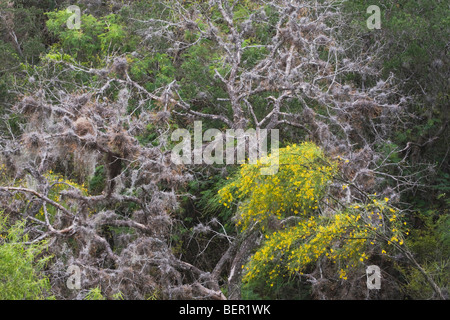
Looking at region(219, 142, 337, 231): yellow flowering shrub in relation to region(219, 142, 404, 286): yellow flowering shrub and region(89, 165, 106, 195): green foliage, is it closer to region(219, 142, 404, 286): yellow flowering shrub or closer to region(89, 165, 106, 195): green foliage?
region(219, 142, 404, 286): yellow flowering shrub

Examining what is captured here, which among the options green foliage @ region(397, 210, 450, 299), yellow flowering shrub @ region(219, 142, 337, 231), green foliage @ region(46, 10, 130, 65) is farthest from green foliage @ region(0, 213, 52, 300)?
green foliage @ region(46, 10, 130, 65)

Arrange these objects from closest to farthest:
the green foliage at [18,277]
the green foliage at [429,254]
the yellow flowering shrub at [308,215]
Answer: the green foliage at [18,277], the yellow flowering shrub at [308,215], the green foliage at [429,254]

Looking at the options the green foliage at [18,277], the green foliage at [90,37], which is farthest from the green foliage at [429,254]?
the green foliage at [90,37]

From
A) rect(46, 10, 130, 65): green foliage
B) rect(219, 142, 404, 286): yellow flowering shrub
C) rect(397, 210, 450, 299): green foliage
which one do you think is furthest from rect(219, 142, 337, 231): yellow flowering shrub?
rect(46, 10, 130, 65): green foliage

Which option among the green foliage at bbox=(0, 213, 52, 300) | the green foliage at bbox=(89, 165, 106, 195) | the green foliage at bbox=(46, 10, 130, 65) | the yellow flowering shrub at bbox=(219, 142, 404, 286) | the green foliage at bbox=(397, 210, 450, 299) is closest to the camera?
the green foliage at bbox=(0, 213, 52, 300)

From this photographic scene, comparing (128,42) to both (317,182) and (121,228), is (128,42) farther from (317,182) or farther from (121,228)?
(317,182)

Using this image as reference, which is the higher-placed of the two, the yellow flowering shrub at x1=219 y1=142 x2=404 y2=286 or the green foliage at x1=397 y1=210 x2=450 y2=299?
the yellow flowering shrub at x1=219 y1=142 x2=404 y2=286

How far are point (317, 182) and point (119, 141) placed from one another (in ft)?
10.3

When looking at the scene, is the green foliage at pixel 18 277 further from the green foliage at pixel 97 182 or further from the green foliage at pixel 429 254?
the green foliage at pixel 429 254

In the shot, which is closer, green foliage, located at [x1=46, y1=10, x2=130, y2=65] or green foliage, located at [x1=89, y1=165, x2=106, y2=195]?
green foliage, located at [x1=89, y1=165, x2=106, y2=195]

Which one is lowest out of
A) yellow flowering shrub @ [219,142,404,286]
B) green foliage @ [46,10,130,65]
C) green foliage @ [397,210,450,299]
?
green foliage @ [397,210,450,299]

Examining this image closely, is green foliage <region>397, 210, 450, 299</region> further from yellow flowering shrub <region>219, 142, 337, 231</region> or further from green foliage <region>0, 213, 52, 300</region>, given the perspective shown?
green foliage <region>0, 213, 52, 300</region>

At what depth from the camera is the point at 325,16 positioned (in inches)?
495

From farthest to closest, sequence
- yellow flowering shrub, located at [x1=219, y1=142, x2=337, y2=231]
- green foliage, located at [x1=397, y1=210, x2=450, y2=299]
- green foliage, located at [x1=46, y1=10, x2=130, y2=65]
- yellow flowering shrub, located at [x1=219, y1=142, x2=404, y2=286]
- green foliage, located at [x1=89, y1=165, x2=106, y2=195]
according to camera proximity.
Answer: green foliage, located at [x1=46, y1=10, x2=130, y2=65]
green foliage, located at [x1=89, y1=165, x2=106, y2=195]
green foliage, located at [x1=397, y1=210, x2=450, y2=299]
yellow flowering shrub, located at [x1=219, y1=142, x2=337, y2=231]
yellow flowering shrub, located at [x1=219, y1=142, x2=404, y2=286]
